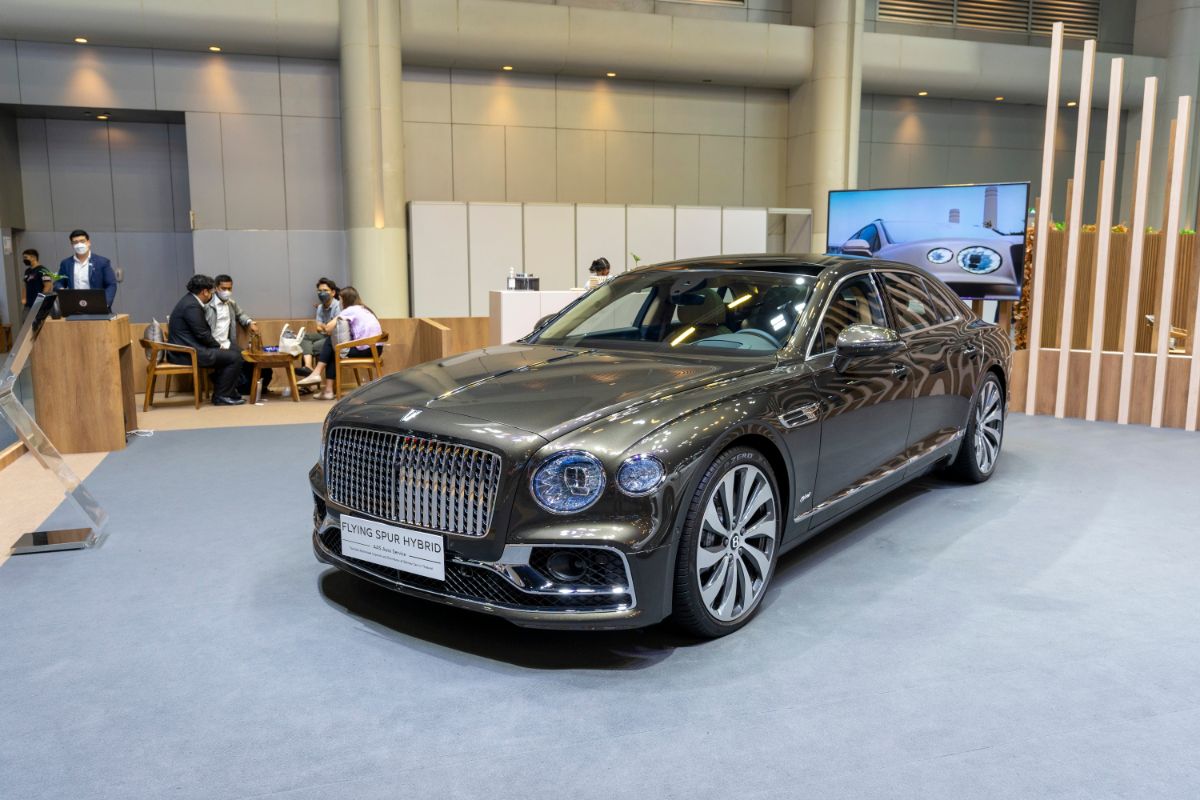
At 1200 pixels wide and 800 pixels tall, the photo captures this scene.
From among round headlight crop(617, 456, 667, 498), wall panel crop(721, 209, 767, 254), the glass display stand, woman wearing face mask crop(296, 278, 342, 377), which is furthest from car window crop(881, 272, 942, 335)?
wall panel crop(721, 209, 767, 254)

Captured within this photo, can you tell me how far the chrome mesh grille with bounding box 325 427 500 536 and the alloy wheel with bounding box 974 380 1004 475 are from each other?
11.7ft

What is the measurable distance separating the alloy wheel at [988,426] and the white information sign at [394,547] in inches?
143

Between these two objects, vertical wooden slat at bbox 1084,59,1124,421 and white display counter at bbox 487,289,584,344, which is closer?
vertical wooden slat at bbox 1084,59,1124,421

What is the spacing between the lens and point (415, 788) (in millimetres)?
2402

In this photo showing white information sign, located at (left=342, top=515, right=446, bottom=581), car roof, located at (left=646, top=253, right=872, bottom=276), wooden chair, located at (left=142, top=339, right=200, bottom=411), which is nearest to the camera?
white information sign, located at (left=342, top=515, right=446, bottom=581)

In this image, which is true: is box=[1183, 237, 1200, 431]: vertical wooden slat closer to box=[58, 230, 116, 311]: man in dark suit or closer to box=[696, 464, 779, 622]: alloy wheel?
box=[696, 464, 779, 622]: alloy wheel

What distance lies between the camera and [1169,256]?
750 centimetres

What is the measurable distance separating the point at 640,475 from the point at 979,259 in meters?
7.14

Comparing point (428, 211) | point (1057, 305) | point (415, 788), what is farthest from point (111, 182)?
point (415, 788)

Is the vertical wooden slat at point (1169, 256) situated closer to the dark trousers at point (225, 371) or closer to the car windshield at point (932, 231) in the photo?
the car windshield at point (932, 231)

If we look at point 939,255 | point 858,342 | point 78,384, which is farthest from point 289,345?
point 858,342

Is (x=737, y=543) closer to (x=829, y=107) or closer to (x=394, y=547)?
(x=394, y=547)

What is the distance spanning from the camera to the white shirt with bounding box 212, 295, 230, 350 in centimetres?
946

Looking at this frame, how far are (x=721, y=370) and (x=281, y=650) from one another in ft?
6.31
